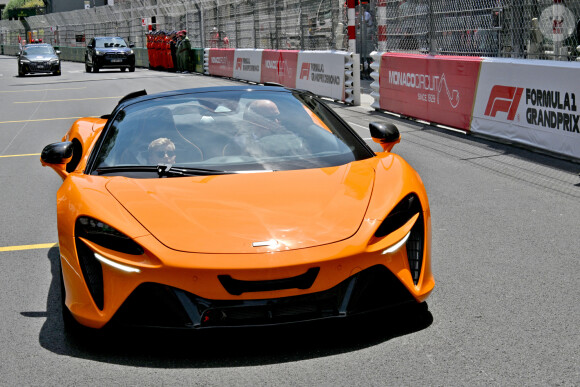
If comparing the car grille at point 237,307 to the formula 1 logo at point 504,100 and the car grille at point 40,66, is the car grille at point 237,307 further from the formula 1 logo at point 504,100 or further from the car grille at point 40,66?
the car grille at point 40,66

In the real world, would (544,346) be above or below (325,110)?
below

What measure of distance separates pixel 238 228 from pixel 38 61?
35829 millimetres

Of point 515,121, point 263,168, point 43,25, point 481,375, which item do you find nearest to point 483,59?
point 515,121

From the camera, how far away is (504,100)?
10867 mm

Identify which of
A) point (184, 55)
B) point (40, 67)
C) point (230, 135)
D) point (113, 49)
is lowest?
point (40, 67)

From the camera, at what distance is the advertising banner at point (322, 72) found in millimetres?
18031

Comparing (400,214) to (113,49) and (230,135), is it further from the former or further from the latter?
(113,49)

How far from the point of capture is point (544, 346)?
3771 mm

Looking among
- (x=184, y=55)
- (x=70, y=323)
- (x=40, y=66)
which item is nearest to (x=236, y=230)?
(x=70, y=323)

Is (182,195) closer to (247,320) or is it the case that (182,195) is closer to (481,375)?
(247,320)

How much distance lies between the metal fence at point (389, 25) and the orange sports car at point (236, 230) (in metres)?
7.07

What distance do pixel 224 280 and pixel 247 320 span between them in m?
0.22

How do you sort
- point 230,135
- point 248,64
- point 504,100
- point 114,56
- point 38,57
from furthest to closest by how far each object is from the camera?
point 114,56 < point 38,57 < point 248,64 < point 504,100 < point 230,135

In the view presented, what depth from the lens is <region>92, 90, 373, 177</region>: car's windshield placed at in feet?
14.9
